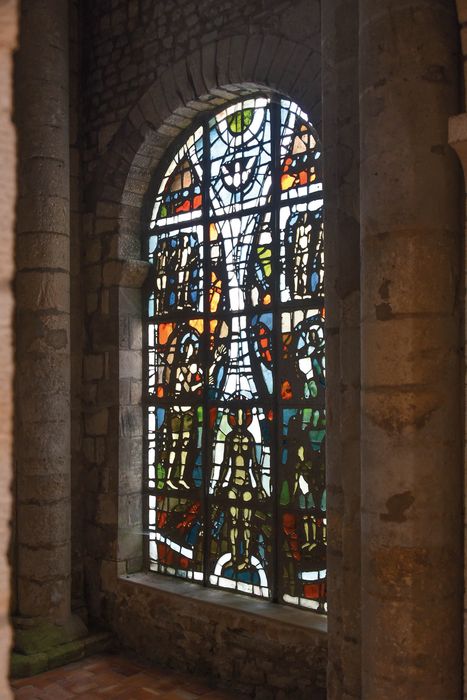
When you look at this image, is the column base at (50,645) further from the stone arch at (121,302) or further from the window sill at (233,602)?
the window sill at (233,602)

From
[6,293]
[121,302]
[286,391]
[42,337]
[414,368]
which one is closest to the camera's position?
[6,293]

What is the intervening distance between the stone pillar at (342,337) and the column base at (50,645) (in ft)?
8.04

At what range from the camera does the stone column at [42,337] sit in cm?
555

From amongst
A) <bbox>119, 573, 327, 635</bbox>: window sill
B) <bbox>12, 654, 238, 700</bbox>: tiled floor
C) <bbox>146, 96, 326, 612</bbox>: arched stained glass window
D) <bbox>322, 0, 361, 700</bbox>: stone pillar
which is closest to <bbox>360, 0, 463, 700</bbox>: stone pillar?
<bbox>322, 0, 361, 700</bbox>: stone pillar

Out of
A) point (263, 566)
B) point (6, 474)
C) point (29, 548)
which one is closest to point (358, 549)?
point (263, 566)

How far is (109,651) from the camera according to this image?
564 cm

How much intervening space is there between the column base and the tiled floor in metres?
0.06

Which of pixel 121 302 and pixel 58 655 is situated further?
pixel 121 302

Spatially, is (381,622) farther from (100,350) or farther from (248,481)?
(100,350)

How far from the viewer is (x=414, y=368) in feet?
9.89

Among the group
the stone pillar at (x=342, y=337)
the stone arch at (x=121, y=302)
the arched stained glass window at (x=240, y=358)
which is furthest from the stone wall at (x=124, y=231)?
the stone pillar at (x=342, y=337)

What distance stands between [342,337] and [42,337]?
2759 mm

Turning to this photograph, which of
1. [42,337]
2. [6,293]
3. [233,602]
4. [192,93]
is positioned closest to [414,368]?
[6,293]

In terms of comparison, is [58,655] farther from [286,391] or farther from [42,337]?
[286,391]
